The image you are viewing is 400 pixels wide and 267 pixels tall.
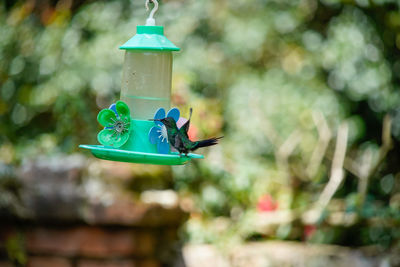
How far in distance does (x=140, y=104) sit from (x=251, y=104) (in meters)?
3.08

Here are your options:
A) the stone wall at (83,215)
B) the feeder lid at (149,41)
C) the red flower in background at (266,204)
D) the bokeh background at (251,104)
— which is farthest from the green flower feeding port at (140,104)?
the red flower in background at (266,204)

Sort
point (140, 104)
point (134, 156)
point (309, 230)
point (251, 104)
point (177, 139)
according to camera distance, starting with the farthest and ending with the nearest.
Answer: point (251, 104), point (309, 230), point (140, 104), point (177, 139), point (134, 156)

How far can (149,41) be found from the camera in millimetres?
2203

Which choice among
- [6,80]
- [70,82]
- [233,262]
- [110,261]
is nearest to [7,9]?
[6,80]

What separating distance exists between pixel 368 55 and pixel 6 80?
3140mm

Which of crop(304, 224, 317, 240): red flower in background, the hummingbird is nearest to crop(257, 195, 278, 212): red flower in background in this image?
crop(304, 224, 317, 240): red flower in background

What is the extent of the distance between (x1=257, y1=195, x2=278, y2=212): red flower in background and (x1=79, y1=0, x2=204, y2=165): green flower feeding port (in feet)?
8.51

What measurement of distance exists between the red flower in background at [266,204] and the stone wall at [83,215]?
0.68 meters

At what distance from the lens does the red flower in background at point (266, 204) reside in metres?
4.93

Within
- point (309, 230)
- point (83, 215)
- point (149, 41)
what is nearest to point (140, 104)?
point (149, 41)

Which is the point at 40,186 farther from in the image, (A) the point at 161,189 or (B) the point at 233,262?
(B) the point at 233,262

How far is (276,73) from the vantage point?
5688mm

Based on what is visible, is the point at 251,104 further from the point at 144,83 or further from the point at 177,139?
the point at 177,139

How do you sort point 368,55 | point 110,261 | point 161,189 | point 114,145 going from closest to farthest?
point 114,145 → point 110,261 → point 161,189 → point 368,55
